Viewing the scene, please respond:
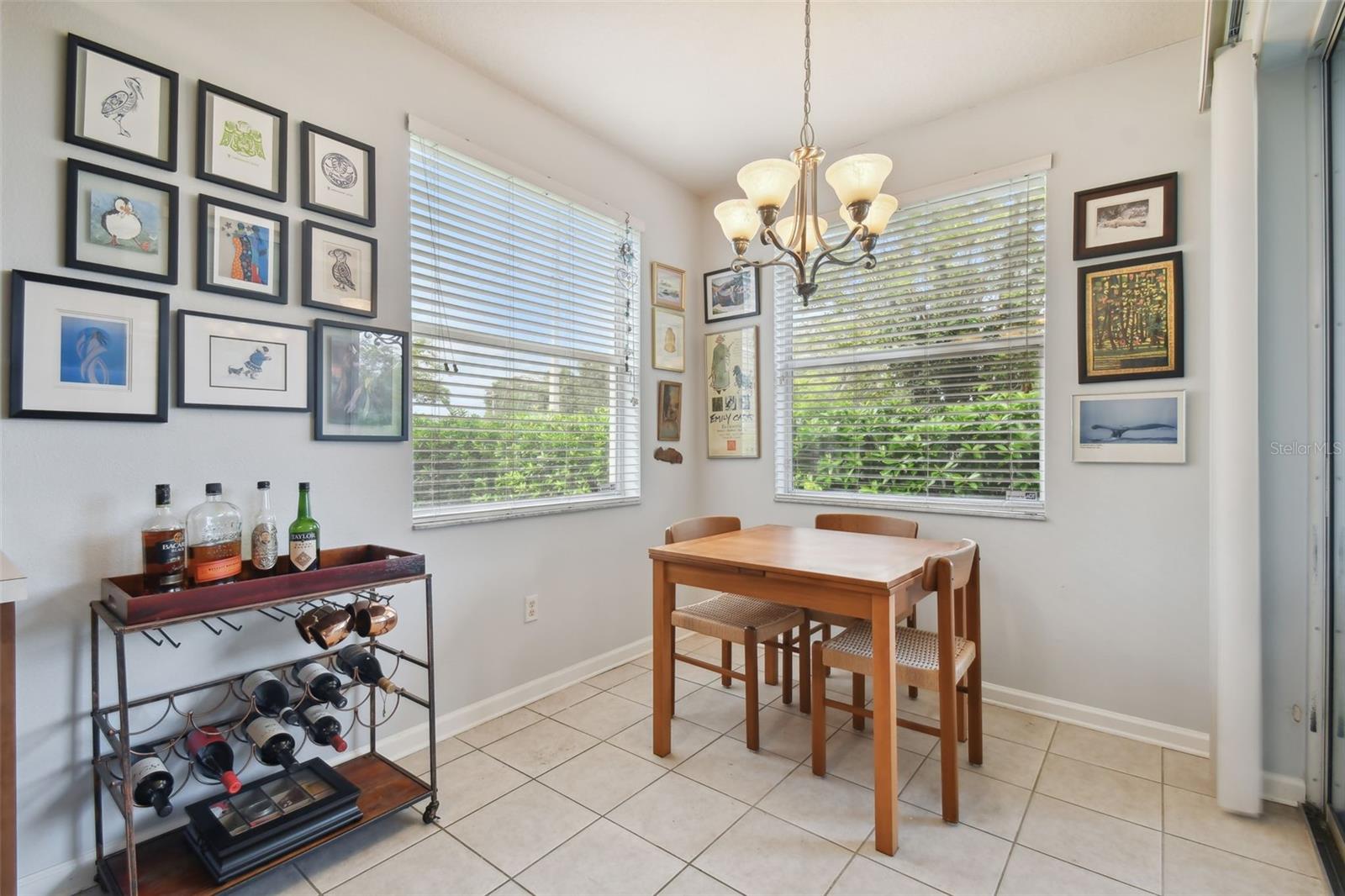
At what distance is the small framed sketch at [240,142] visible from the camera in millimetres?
1749

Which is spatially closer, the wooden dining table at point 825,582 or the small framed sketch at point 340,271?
the wooden dining table at point 825,582

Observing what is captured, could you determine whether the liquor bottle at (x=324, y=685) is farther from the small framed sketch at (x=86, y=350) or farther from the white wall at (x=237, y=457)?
the small framed sketch at (x=86, y=350)

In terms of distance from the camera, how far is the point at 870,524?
275cm

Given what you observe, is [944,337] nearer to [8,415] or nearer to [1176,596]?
[1176,596]

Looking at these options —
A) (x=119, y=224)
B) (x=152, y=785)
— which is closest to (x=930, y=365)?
(x=119, y=224)

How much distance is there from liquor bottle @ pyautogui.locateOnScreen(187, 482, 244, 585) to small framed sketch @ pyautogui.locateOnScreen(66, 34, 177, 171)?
0.93 m

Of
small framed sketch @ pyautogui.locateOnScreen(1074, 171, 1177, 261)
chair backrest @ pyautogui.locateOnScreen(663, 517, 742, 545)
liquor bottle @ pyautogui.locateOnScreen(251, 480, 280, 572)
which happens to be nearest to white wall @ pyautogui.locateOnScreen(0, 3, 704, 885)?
liquor bottle @ pyautogui.locateOnScreen(251, 480, 280, 572)

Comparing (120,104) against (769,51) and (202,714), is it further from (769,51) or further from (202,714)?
(769,51)

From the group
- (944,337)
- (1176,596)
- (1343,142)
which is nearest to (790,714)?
(1176,596)

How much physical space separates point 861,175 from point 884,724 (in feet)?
5.14

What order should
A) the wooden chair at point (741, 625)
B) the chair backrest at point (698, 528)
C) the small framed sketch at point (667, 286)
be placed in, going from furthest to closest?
the small framed sketch at point (667, 286)
the chair backrest at point (698, 528)
the wooden chair at point (741, 625)

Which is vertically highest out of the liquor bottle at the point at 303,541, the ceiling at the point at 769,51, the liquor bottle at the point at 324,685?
the ceiling at the point at 769,51

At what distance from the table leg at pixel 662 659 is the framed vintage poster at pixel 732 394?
1.38 m

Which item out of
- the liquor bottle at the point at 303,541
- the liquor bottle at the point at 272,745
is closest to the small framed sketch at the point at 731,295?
the liquor bottle at the point at 303,541
